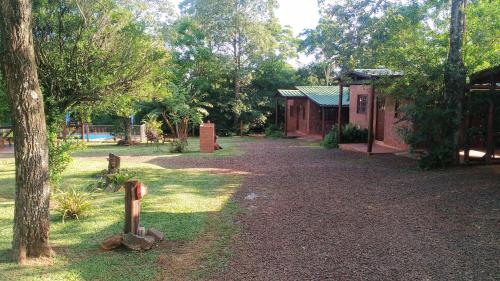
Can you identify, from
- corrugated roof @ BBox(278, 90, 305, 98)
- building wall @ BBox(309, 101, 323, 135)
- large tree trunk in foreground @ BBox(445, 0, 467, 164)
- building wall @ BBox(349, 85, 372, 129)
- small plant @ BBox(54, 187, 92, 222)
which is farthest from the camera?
corrugated roof @ BBox(278, 90, 305, 98)

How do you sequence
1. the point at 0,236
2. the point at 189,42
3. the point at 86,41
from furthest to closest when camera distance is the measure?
the point at 189,42 → the point at 86,41 → the point at 0,236

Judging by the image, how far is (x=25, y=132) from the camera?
4727 millimetres

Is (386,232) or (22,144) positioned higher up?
(22,144)

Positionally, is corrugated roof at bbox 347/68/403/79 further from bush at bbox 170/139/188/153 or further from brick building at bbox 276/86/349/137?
bush at bbox 170/139/188/153

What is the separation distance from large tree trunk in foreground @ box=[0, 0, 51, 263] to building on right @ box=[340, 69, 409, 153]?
35.0 ft

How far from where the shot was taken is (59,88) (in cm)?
784

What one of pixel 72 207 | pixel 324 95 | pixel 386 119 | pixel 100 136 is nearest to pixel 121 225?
pixel 72 207

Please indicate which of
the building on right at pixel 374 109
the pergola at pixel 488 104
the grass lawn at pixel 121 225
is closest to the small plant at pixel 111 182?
the grass lawn at pixel 121 225

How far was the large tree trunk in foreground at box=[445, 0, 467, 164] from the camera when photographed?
11.1m

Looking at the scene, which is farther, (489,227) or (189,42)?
(189,42)

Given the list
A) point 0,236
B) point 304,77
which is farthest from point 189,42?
point 0,236

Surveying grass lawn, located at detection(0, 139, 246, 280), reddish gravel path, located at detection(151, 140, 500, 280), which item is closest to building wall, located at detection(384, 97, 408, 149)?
A: reddish gravel path, located at detection(151, 140, 500, 280)

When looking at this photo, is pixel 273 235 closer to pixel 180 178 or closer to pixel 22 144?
pixel 22 144

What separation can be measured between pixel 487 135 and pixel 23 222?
37.3 feet
